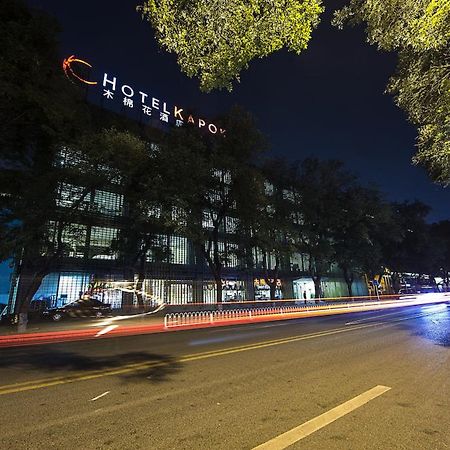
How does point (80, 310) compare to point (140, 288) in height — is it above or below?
below

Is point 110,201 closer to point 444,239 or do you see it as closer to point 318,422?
point 318,422

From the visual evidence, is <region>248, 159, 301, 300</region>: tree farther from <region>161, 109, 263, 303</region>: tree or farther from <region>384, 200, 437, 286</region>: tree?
<region>384, 200, 437, 286</region>: tree

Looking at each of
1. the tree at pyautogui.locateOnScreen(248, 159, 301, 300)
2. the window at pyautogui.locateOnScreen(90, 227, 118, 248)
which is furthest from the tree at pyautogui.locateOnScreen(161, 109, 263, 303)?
the window at pyautogui.locateOnScreen(90, 227, 118, 248)

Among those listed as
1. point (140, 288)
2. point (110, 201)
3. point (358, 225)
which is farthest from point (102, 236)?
point (358, 225)

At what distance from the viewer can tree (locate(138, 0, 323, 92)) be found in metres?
5.52

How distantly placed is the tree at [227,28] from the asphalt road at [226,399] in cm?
562

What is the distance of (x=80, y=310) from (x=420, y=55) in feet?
71.6

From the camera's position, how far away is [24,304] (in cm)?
1716

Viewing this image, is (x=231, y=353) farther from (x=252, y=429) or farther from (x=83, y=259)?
(x=83, y=259)

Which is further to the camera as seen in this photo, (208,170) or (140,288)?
(140,288)

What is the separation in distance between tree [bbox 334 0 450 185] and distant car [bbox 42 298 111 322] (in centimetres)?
2007

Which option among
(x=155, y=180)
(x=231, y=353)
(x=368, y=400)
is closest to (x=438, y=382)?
(x=368, y=400)

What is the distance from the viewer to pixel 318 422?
4.07m

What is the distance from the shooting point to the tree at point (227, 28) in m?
5.52
